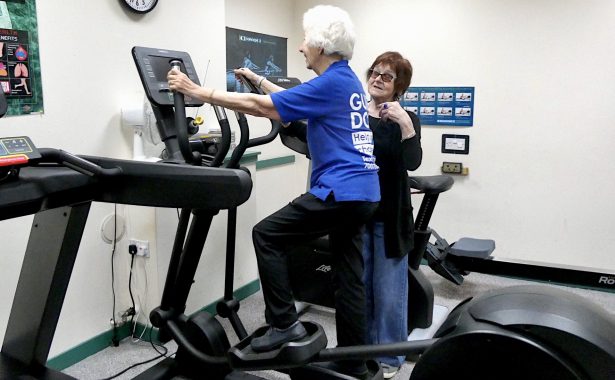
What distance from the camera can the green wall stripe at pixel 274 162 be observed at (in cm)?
420

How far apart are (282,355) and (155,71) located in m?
1.27

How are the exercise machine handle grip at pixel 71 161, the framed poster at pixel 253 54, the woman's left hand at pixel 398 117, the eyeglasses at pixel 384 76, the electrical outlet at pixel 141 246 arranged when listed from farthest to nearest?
the framed poster at pixel 253 54 < the electrical outlet at pixel 141 246 < the eyeglasses at pixel 384 76 < the woman's left hand at pixel 398 117 < the exercise machine handle grip at pixel 71 161

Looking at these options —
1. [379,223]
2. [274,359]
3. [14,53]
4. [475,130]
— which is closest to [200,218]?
[274,359]

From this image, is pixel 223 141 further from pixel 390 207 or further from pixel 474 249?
pixel 474 249

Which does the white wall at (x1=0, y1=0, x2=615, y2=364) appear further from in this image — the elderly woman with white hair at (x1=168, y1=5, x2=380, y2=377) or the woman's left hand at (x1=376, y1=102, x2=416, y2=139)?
the woman's left hand at (x1=376, y1=102, x2=416, y2=139)

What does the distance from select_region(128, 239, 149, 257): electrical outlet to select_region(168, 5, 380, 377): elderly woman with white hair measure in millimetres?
1131

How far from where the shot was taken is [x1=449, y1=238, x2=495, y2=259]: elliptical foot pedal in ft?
12.1

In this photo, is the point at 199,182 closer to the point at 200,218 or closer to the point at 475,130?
the point at 200,218

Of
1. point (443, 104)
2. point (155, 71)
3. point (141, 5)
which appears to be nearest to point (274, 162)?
point (443, 104)

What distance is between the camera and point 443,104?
4199 millimetres

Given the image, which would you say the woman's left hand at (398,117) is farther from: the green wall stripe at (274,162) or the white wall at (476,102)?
the green wall stripe at (274,162)

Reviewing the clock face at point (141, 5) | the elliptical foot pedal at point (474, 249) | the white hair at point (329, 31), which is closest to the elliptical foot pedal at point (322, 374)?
the white hair at point (329, 31)

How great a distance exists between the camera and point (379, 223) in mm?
2529

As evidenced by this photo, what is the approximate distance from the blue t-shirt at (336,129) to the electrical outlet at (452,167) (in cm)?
224
